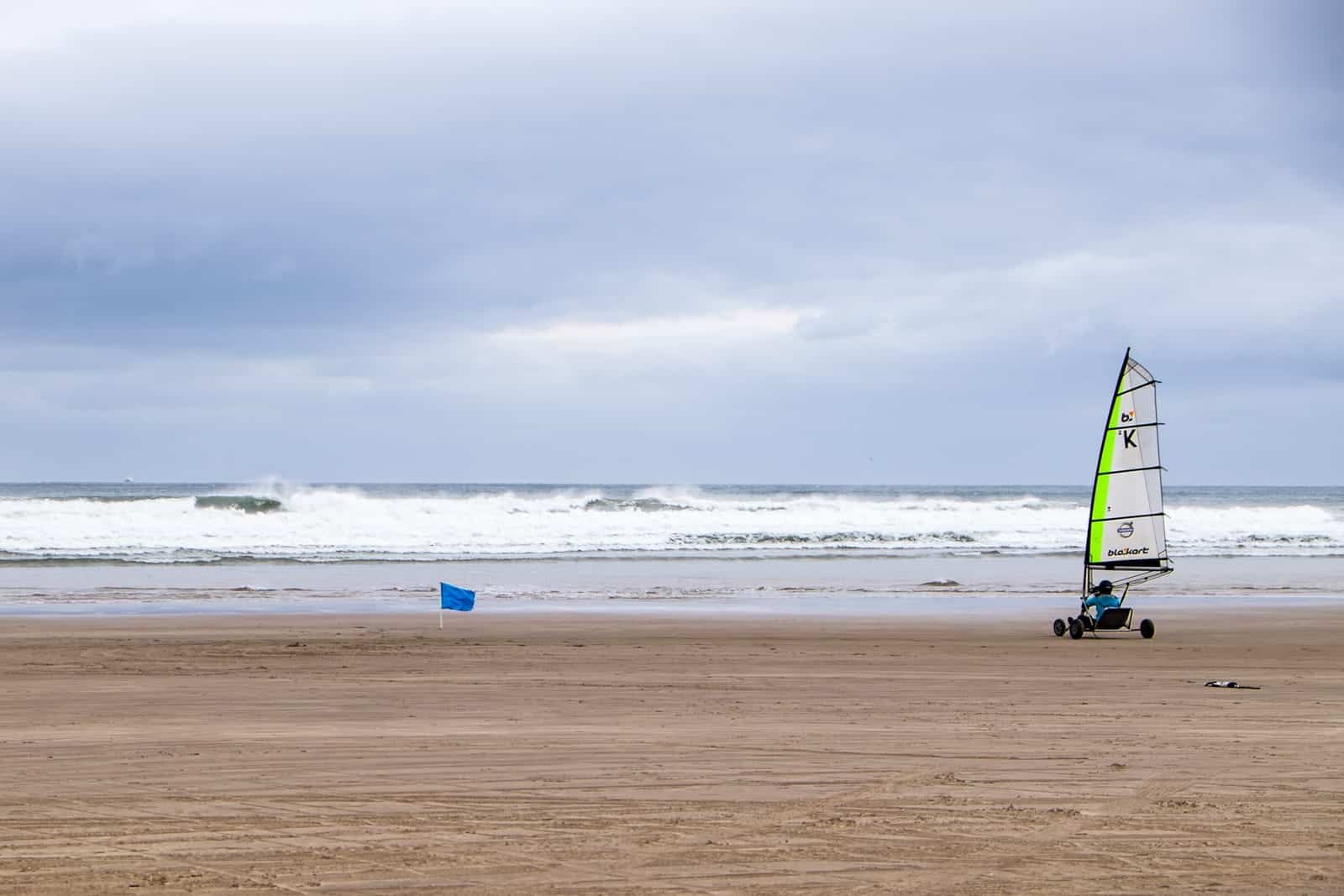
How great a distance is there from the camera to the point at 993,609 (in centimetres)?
2128

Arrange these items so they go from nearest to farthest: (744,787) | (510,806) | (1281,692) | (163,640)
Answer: (510,806) < (744,787) < (1281,692) < (163,640)

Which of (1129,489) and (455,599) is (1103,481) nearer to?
(1129,489)

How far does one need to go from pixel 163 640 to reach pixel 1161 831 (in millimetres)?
12985

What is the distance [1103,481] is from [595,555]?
58.0 feet

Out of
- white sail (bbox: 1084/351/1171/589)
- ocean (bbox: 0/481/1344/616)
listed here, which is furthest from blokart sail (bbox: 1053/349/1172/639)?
ocean (bbox: 0/481/1344/616)

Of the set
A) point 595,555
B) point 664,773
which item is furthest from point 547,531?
point 664,773

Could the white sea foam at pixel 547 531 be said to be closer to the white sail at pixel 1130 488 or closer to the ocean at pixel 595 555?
the ocean at pixel 595 555

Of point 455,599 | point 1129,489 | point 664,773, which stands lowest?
point 664,773

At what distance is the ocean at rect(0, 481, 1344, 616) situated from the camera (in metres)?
23.0

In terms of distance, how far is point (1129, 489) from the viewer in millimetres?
19594

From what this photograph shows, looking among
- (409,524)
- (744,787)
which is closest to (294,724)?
(744,787)

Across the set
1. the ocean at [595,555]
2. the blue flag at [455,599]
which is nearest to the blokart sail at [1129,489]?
the ocean at [595,555]

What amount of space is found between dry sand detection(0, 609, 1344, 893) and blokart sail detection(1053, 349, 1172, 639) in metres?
4.91

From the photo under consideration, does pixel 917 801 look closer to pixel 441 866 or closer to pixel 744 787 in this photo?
pixel 744 787
